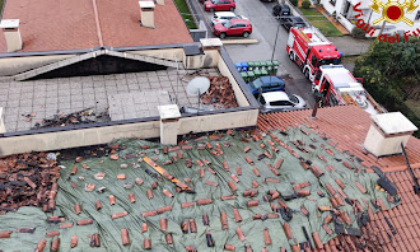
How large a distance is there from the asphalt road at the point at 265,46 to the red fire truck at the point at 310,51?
0.80m

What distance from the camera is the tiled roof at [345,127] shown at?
12969mm

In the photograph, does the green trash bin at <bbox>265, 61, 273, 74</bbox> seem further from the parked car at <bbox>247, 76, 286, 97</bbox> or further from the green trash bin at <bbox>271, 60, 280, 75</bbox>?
the parked car at <bbox>247, 76, 286, 97</bbox>

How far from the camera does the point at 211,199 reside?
430 inches

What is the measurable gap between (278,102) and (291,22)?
43.5 feet

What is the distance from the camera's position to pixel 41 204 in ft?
34.0

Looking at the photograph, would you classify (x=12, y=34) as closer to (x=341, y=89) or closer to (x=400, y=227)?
(x=400, y=227)

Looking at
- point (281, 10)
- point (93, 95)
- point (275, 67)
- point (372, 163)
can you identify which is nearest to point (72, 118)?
point (93, 95)

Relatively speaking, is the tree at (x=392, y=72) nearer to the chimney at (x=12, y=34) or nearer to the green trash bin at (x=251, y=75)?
the green trash bin at (x=251, y=75)

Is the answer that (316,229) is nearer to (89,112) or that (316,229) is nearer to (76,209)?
(76,209)

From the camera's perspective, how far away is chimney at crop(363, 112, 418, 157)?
12.6 metres

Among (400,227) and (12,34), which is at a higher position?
(12,34)

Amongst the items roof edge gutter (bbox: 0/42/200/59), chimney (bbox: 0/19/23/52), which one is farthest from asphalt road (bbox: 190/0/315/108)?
chimney (bbox: 0/19/23/52)

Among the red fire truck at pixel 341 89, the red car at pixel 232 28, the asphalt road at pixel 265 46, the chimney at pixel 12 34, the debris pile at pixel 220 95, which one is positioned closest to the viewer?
the debris pile at pixel 220 95

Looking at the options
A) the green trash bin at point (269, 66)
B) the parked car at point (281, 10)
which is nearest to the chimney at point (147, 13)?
the green trash bin at point (269, 66)
